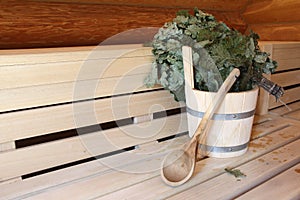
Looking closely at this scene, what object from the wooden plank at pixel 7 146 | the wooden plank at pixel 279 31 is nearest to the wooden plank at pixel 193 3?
the wooden plank at pixel 279 31

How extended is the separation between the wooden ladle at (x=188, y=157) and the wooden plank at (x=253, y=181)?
47mm

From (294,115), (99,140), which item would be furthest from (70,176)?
(294,115)

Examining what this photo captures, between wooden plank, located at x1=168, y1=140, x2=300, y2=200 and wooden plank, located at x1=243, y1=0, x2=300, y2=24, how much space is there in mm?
1035

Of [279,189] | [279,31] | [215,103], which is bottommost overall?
[279,189]

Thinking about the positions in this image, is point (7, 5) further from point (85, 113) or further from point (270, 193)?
point (270, 193)

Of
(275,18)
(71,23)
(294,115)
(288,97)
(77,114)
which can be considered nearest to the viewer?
(77,114)

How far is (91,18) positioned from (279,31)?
1183mm

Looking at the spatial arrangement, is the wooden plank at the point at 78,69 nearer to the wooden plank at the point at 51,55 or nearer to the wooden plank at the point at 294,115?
the wooden plank at the point at 51,55

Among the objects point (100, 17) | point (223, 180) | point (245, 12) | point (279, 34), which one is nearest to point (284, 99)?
point (279, 34)

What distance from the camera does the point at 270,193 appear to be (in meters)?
0.74

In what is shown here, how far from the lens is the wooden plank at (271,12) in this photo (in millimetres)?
1688

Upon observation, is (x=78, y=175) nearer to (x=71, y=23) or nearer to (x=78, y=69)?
(x=78, y=69)

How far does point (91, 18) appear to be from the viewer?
1.18 m

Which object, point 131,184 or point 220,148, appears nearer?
point 131,184
